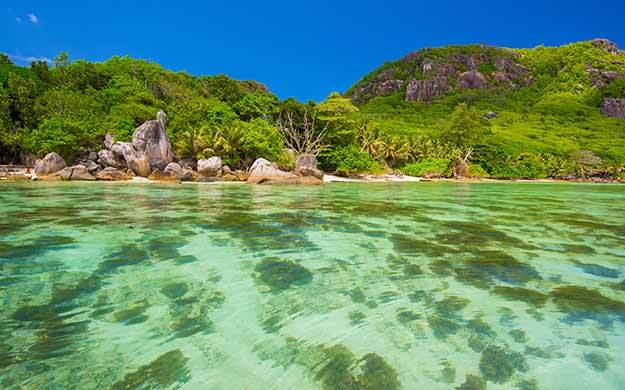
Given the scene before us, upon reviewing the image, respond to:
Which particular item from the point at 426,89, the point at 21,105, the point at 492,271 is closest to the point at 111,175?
the point at 21,105

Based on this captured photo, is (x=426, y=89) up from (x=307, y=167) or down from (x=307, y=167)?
up

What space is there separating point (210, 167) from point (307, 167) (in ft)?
27.7

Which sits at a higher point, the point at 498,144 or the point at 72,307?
the point at 498,144

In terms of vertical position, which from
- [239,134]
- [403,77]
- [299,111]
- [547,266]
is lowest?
[547,266]

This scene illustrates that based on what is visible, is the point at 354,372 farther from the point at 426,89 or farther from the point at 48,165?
the point at 426,89

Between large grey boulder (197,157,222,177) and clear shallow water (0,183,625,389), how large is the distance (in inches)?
914

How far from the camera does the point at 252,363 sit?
2.68 m

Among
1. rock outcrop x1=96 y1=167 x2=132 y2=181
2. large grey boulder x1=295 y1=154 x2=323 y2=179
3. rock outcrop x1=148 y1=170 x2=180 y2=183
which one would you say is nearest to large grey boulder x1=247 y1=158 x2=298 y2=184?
large grey boulder x1=295 y1=154 x2=323 y2=179

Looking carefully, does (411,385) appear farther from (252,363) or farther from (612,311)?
(612,311)

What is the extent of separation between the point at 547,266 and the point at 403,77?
513 ft

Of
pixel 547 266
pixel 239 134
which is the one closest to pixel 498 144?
pixel 239 134

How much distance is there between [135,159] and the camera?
2981cm

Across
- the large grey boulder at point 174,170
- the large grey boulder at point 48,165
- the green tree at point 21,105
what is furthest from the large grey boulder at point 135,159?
the green tree at point 21,105

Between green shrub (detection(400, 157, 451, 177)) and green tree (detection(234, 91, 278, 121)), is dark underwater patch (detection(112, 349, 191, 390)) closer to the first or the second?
green tree (detection(234, 91, 278, 121))
